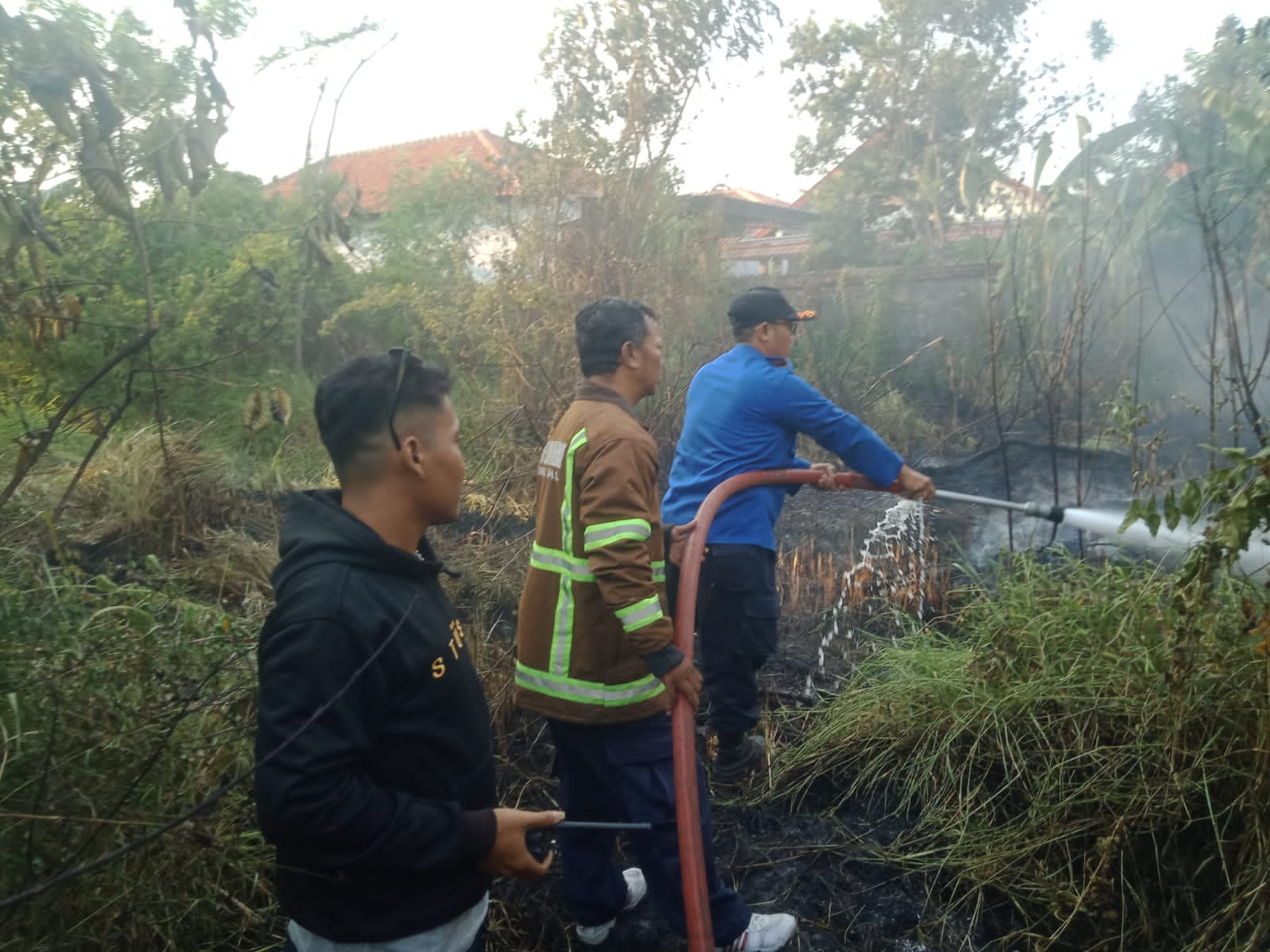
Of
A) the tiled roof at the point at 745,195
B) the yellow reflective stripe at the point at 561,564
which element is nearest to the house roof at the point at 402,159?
the tiled roof at the point at 745,195

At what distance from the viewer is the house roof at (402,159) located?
1356cm

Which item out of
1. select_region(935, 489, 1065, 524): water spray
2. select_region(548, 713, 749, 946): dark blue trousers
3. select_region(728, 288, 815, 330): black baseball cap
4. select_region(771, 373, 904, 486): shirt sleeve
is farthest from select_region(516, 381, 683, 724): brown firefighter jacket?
select_region(935, 489, 1065, 524): water spray

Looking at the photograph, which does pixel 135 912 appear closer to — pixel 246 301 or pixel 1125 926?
pixel 1125 926

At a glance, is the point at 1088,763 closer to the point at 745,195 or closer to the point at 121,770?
the point at 121,770

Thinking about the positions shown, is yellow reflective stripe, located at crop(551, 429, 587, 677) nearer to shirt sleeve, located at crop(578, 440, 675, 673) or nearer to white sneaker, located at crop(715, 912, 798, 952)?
shirt sleeve, located at crop(578, 440, 675, 673)

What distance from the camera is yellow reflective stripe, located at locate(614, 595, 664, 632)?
2.61 meters

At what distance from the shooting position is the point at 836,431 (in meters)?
3.85

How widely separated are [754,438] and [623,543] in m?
1.45

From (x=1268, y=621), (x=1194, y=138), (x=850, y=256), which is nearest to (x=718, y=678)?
(x=1268, y=621)

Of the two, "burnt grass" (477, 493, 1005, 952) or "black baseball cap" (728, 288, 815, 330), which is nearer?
"burnt grass" (477, 493, 1005, 952)

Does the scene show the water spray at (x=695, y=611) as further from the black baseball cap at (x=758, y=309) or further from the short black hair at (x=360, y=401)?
the short black hair at (x=360, y=401)

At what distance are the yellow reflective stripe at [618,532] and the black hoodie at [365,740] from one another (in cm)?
78

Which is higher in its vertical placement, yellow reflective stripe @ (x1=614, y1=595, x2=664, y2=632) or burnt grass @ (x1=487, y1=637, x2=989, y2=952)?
yellow reflective stripe @ (x1=614, y1=595, x2=664, y2=632)

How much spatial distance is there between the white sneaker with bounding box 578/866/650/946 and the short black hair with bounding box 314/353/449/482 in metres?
1.71
